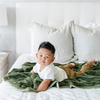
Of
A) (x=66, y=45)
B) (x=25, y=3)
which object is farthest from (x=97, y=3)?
(x=25, y=3)

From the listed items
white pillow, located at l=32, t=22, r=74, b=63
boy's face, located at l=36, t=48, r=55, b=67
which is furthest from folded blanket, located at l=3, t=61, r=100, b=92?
white pillow, located at l=32, t=22, r=74, b=63

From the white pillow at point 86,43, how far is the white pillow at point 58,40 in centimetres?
8

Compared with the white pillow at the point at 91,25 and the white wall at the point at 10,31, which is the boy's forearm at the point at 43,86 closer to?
the white pillow at the point at 91,25

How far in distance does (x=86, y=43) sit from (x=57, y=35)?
36cm

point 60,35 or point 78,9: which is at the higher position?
point 78,9

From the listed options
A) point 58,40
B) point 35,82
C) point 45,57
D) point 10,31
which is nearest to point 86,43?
point 58,40

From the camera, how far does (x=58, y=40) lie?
1.91m

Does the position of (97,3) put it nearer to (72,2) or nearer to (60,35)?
(72,2)

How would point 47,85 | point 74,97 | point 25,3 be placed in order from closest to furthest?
point 74,97 → point 47,85 → point 25,3

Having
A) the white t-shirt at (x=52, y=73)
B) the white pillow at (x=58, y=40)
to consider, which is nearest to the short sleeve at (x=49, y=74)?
the white t-shirt at (x=52, y=73)

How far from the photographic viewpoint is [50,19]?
2.33 m

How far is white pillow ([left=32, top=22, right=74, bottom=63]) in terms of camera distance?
1.90 m

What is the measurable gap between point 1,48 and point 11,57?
0.68 feet

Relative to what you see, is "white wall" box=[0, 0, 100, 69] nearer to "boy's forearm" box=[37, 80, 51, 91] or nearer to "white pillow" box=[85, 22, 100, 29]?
"white pillow" box=[85, 22, 100, 29]
